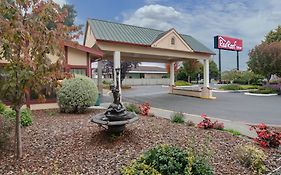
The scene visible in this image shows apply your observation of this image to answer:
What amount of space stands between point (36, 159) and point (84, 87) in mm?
5777

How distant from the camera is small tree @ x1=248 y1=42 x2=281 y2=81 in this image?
79.4 feet

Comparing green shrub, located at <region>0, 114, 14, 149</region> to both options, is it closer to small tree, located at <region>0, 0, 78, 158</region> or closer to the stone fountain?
small tree, located at <region>0, 0, 78, 158</region>

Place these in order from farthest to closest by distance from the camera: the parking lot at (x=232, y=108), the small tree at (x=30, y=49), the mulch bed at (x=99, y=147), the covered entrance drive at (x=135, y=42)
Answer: the covered entrance drive at (x=135, y=42) → the parking lot at (x=232, y=108) → the mulch bed at (x=99, y=147) → the small tree at (x=30, y=49)

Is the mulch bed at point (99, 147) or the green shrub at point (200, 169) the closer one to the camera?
the green shrub at point (200, 169)

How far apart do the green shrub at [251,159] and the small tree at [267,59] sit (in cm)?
2245

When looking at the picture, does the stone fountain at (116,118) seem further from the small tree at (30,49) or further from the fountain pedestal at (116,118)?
the small tree at (30,49)

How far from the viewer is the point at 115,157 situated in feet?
16.4

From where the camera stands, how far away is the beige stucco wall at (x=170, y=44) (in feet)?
54.7

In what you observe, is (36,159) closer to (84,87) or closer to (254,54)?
(84,87)

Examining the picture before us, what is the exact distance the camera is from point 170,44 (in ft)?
56.4

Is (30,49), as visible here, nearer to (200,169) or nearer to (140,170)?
(140,170)

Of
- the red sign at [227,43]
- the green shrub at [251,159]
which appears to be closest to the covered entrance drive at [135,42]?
the green shrub at [251,159]

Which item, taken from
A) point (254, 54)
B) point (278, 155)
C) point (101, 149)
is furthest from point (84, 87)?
point (254, 54)

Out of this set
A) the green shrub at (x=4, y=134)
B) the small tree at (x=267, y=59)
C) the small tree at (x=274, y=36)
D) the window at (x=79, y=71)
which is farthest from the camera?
the small tree at (x=274, y=36)
